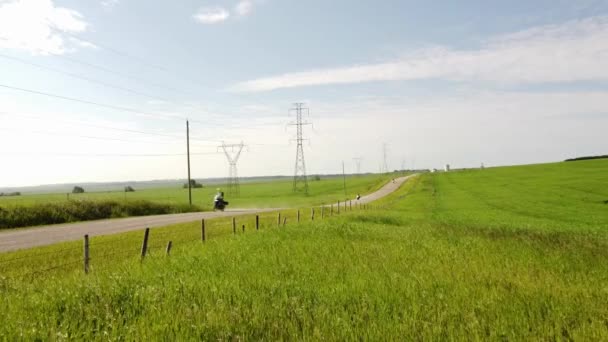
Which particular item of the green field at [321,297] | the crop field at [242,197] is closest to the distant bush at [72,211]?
the crop field at [242,197]

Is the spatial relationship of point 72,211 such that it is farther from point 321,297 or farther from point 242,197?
point 242,197

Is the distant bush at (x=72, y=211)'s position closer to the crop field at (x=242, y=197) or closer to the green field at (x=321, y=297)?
the crop field at (x=242, y=197)

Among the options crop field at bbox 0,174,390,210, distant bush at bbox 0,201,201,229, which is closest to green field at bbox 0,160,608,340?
distant bush at bbox 0,201,201,229

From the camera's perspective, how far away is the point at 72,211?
37.1m

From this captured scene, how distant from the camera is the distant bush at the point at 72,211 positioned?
32125mm

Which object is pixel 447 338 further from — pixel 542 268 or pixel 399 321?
pixel 542 268

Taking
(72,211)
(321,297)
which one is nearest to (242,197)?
(72,211)

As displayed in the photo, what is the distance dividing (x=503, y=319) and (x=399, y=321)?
65.2 inches

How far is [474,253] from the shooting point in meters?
14.4

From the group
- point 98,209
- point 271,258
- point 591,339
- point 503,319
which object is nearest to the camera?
point 591,339

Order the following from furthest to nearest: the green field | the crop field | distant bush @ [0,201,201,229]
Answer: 1. the crop field
2. distant bush @ [0,201,201,229]
3. the green field

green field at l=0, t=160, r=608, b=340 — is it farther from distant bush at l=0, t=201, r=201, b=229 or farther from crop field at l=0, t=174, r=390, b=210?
crop field at l=0, t=174, r=390, b=210

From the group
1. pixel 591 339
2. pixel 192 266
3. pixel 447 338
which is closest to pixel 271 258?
pixel 192 266

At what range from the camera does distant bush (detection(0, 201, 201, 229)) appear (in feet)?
105
